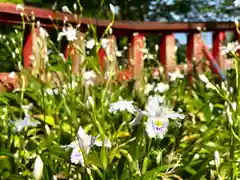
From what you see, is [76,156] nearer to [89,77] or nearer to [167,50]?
[89,77]

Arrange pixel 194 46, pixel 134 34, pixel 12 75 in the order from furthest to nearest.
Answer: pixel 194 46 < pixel 134 34 < pixel 12 75

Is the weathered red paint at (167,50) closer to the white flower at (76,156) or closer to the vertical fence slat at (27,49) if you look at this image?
the vertical fence slat at (27,49)

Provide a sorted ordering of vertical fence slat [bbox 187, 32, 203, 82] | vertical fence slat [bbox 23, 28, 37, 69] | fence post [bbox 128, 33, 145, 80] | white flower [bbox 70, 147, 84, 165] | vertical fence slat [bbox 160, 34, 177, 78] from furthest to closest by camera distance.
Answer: vertical fence slat [bbox 187, 32, 203, 82] < vertical fence slat [bbox 160, 34, 177, 78] < fence post [bbox 128, 33, 145, 80] < vertical fence slat [bbox 23, 28, 37, 69] < white flower [bbox 70, 147, 84, 165]

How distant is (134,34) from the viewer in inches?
144

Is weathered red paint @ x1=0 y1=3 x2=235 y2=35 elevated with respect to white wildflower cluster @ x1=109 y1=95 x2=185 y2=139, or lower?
elevated

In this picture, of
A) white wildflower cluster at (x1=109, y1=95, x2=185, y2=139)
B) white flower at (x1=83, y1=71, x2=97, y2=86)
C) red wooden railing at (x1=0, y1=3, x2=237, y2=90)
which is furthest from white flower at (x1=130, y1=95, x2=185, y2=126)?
white flower at (x1=83, y1=71, x2=97, y2=86)

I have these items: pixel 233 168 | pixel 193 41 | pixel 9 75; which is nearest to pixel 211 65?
pixel 193 41

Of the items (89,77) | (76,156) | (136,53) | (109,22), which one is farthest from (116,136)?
(136,53)

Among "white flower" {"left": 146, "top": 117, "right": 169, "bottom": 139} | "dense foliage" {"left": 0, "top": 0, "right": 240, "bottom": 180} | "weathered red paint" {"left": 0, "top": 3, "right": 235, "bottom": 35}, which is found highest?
→ "weathered red paint" {"left": 0, "top": 3, "right": 235, "bottom": 35}

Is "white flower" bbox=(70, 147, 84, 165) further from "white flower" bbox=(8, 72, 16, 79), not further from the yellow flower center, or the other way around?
"white flower" bbox=(8, 72, 16, 79)

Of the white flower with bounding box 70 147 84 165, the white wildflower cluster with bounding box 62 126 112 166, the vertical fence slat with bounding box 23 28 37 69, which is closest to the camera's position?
the white wildflower cluster with bounding box 62 126 112 166

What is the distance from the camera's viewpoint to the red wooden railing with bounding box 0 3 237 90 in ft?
8.92

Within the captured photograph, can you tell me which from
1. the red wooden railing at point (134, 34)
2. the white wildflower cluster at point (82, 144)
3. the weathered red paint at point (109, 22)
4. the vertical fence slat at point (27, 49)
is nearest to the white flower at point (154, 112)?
the white wildflower cluster at point (82, 144)

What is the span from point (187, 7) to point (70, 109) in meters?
6.85
